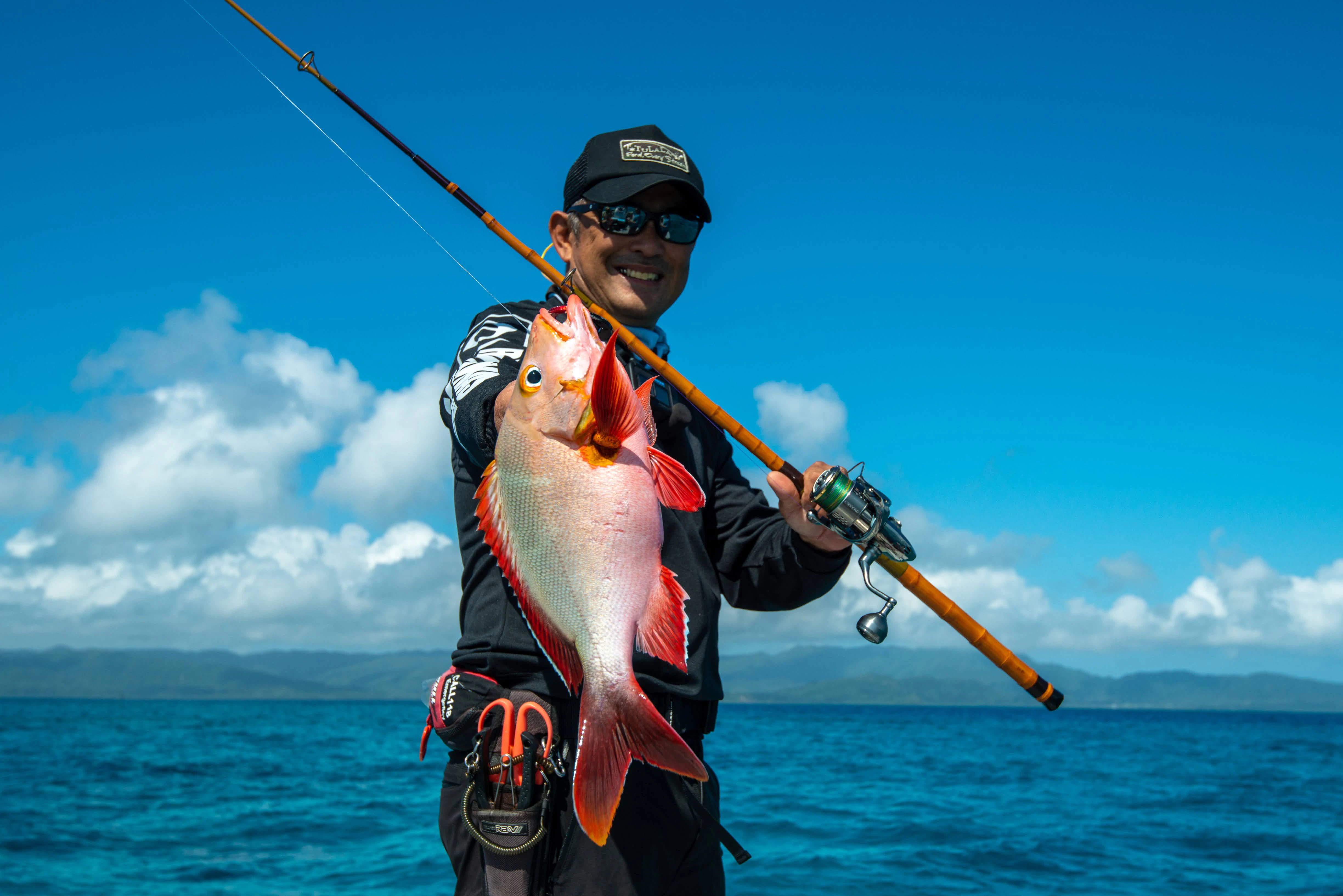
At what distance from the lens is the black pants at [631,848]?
8.64 feet

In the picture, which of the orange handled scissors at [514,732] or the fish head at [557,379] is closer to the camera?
the fish head at [557,379]

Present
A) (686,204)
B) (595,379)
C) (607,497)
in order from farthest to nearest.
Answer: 1. (686,204)
2. (607,497)
3. (595,379)

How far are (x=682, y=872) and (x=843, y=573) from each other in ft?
3.51

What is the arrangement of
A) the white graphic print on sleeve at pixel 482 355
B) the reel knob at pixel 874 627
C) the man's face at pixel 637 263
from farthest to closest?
the man's face at pixel 637 263
the reel knob at pixel 874 627
the white graphic print on sleeve at pixel 482 355

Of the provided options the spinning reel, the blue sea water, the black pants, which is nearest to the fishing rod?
the spinning reel

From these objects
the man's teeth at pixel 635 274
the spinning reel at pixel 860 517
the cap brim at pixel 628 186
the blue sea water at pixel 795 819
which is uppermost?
the cap brim at pixel 628 186

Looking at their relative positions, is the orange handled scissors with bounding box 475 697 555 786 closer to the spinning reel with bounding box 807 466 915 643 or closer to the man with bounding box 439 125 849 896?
the man with bounding box 439 125 849 896

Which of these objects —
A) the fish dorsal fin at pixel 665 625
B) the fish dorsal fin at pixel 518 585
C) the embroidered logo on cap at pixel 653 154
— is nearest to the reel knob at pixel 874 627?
the fish dorsal fin at pixel 665 625

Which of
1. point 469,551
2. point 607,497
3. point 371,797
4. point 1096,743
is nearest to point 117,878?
point 371,797

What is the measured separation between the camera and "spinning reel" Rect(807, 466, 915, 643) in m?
2.61

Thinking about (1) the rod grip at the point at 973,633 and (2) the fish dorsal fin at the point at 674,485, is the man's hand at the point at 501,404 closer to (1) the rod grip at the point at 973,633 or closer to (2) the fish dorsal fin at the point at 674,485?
(2) the fish dorsal fin at the point at 674,485

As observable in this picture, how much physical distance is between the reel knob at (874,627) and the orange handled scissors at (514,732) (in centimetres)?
102

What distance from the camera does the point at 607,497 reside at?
2078 millimetres

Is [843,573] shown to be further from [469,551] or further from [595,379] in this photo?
[595,379]
